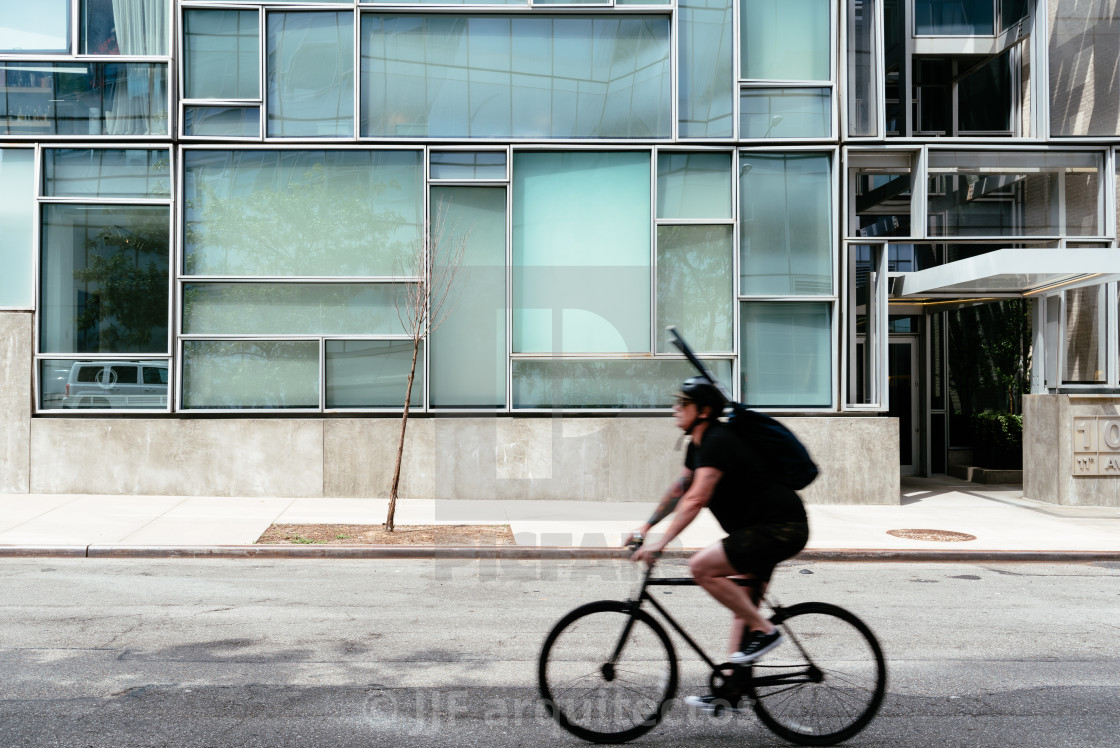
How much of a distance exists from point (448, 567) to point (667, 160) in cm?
788

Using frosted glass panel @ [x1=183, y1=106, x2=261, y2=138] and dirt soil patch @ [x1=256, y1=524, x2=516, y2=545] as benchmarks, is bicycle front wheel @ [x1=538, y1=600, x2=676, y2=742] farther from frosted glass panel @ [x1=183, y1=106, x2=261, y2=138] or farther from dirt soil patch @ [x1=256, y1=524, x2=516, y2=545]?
frosted glass panel @ [x1=183, y1=106, x2=261, y2=138]

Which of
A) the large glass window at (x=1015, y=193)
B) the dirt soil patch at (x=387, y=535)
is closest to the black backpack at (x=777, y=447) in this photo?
the dirt soil patch at (x=387, y=535)

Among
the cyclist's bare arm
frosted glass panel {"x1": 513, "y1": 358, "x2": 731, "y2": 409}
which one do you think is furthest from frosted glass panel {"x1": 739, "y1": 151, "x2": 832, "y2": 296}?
the cyclist's bare arm

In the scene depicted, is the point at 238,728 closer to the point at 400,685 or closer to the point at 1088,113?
the point at 400,685

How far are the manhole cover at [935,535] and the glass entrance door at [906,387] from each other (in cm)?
692

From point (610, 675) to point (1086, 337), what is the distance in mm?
13434

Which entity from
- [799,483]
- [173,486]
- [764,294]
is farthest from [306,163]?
[799,483]

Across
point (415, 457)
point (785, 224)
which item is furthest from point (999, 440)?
point (415, 457)

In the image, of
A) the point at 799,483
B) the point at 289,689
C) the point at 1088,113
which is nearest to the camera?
the point at 799,483

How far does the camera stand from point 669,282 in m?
14.5

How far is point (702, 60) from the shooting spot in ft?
47.7

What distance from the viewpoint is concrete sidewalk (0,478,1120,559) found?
10188 millimetres

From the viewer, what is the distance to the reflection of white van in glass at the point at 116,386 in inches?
555

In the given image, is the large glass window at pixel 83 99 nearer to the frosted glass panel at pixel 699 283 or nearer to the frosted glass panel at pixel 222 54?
the frosted glass panel at pixel 222 54
